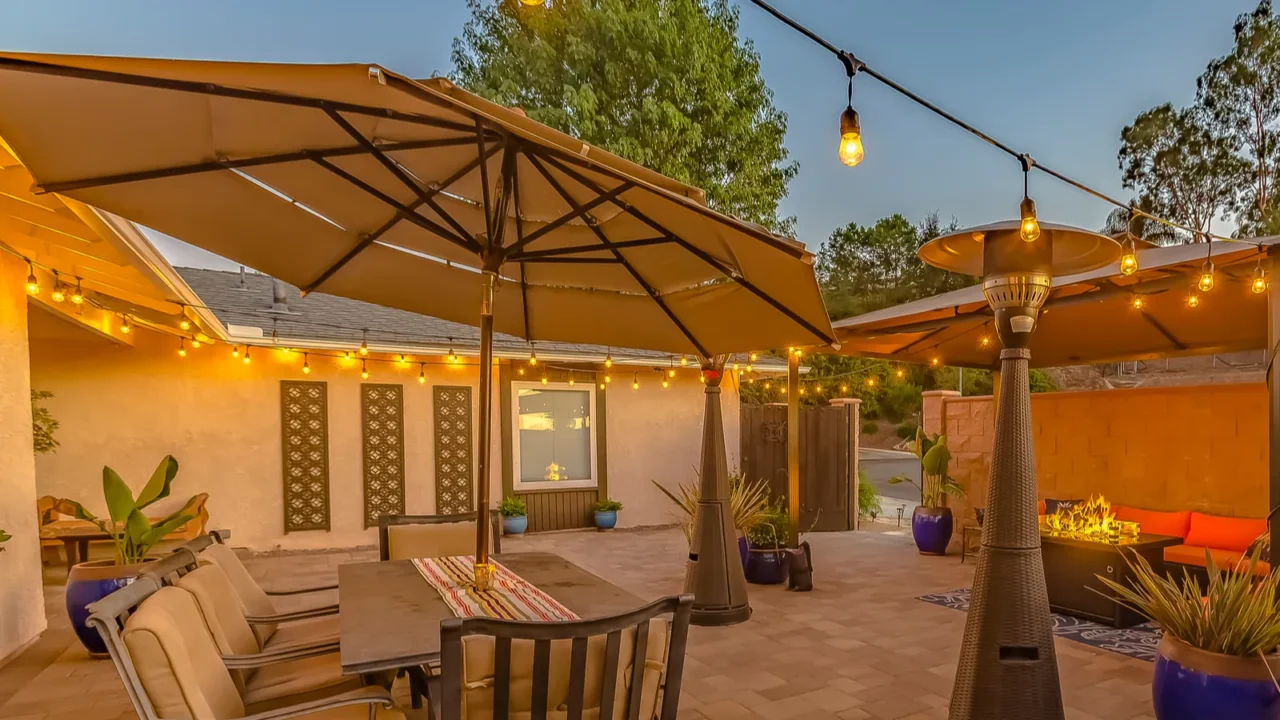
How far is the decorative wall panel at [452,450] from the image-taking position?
30.8 feet

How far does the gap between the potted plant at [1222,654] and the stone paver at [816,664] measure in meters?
0.84

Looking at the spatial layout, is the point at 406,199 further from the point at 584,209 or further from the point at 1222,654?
the point at 1222,654

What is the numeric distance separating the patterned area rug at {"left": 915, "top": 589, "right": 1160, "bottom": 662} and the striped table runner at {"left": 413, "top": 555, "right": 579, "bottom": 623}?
4.18 m

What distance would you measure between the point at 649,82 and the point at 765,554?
10227 mm

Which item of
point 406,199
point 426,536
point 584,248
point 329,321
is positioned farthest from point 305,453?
point 584,248

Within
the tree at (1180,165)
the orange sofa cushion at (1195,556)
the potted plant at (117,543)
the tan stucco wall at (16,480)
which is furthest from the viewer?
the tree at (1180,165)

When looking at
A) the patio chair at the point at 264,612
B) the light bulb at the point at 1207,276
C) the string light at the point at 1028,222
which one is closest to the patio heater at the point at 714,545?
the string light at the point at 1028,222

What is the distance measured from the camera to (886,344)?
866 cm

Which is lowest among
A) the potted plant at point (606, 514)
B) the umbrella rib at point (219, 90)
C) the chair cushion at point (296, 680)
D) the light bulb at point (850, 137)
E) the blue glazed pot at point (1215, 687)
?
the potted plant at point (606, 514)

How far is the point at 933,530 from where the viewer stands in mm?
8367

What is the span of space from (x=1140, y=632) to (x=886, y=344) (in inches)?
159

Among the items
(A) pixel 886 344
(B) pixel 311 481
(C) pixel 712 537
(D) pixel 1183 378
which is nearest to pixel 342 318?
(B) pixel 311 481

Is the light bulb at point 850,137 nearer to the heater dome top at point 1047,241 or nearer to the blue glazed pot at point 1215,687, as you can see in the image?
the heater dome top at point 1047,241

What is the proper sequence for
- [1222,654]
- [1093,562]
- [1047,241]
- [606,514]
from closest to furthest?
[1222,654] < [1047,241] < [1093,562] < [606,514]
